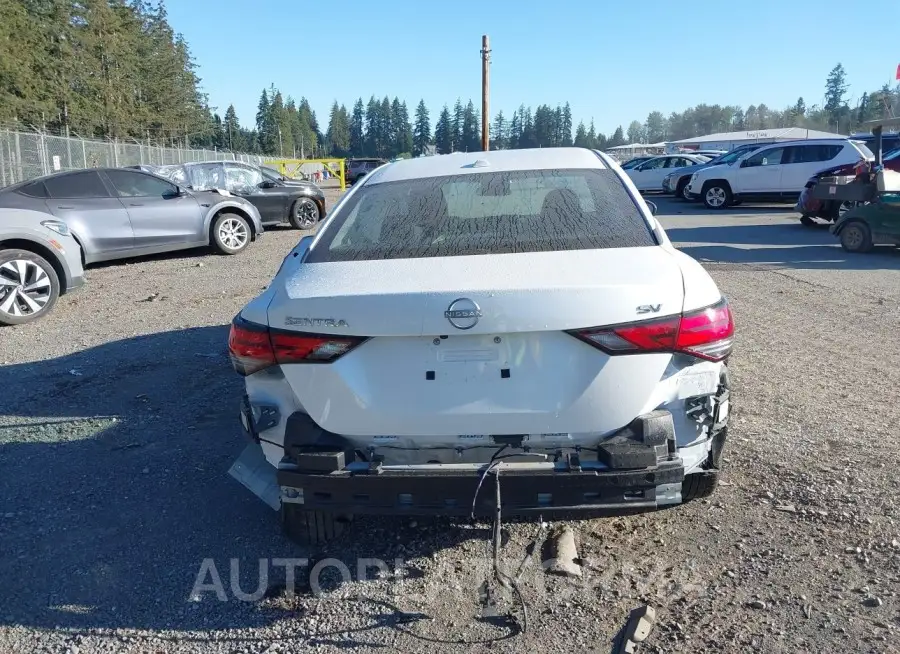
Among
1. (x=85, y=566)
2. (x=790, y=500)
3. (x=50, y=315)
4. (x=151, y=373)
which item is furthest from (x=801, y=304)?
(x=50, y=315)

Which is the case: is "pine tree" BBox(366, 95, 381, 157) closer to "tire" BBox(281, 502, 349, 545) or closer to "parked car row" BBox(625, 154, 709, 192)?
"parked car row" BBox(625, 154, 709, 192)

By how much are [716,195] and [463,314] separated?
811 inches

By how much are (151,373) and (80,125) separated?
154ft

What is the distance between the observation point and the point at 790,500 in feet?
12.1

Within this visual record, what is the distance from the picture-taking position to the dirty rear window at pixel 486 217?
3.26 m

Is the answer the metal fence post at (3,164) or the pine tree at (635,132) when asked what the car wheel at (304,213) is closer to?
the metal fence post at (3,164)

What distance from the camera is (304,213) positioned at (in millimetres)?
17266

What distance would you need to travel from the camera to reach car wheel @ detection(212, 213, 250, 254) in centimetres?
1285

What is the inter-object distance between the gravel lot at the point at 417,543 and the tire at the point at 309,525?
122 millimetres

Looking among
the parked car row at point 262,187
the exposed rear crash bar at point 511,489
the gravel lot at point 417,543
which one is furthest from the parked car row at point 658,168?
the exposed rear crash bar at point 511,489

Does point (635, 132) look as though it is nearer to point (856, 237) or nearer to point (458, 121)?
point (458, 121)

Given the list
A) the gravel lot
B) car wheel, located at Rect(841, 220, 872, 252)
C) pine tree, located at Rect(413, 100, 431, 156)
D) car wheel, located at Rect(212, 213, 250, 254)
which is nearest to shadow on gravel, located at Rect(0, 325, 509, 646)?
the gravel lot

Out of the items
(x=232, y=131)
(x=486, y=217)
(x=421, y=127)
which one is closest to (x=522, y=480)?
(x=486, y=217)

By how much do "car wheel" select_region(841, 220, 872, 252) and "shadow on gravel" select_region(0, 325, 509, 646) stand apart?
1016 centimetres
